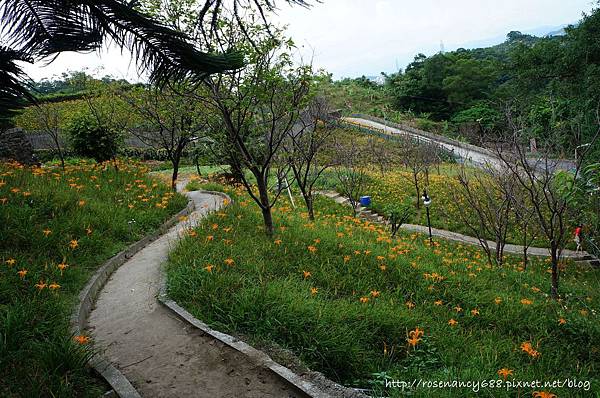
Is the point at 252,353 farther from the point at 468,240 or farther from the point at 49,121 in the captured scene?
the point at 49,121

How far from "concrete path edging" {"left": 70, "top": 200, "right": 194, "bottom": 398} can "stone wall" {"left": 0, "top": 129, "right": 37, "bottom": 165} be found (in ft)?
18.6

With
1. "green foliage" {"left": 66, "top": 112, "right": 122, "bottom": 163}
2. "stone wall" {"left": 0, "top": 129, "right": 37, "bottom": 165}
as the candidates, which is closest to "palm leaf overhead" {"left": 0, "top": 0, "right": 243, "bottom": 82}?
"stone wall" {"left": 0, "top": 129, "right": 37, "bottom": 165}

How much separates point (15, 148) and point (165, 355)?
1019 centimetres

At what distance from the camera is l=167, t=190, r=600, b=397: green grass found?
11.3 ft

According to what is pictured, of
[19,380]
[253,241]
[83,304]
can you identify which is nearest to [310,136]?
[253,241]

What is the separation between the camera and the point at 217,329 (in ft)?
12.0

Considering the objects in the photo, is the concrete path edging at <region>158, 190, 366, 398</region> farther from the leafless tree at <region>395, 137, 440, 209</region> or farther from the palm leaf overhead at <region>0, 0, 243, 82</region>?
the leafless tree at <region>395, 137, 440, 209</region>

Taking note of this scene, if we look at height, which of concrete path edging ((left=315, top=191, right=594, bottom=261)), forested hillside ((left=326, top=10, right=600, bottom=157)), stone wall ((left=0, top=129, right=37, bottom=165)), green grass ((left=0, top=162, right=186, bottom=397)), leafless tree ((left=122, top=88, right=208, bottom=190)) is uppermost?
forested hillside ((left=326, top=10, right=600, bottom=157))

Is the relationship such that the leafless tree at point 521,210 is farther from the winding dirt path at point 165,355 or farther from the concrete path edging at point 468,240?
the winding dirt path at point 165,355

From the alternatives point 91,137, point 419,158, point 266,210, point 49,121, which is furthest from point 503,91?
point 266,210

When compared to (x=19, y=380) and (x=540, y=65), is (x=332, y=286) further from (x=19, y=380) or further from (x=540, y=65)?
(x=540, y=65)

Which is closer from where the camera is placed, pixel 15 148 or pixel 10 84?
pixel 10 84

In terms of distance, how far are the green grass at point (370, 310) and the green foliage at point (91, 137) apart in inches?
384

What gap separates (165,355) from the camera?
3.35 meters
